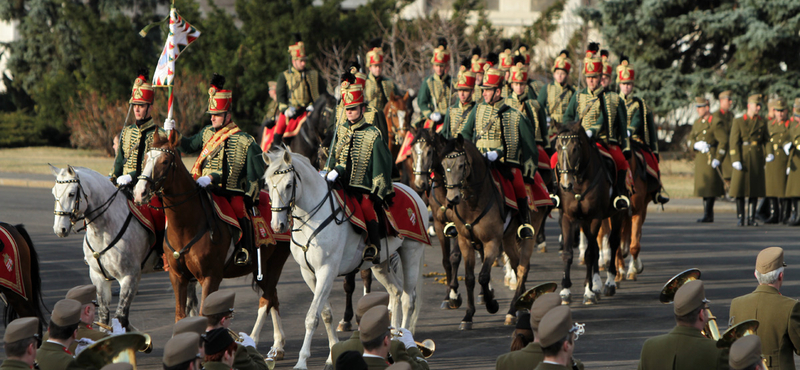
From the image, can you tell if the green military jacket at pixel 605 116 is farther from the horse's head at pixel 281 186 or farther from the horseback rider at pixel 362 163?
the horse's head at pixel 281 186

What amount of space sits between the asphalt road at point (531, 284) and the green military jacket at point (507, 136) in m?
1.92

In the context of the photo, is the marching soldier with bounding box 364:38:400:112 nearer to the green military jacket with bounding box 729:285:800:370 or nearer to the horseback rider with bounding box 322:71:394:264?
the horseback rider with bounding box 322:71:394:264

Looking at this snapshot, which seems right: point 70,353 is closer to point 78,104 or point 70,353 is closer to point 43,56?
point 78,104

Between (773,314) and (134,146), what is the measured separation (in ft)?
21.0

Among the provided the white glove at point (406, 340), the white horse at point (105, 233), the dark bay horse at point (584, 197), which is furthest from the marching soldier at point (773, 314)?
the white horse at point (105, 233)

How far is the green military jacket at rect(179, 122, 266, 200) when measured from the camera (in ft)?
30.3

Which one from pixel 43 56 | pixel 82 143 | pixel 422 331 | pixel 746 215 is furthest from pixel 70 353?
pixel 43 56

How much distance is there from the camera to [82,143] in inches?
1473

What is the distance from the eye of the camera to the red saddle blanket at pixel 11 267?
25.8ft

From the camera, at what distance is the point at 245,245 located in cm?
912

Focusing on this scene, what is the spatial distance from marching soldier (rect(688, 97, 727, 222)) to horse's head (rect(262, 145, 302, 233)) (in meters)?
14.2

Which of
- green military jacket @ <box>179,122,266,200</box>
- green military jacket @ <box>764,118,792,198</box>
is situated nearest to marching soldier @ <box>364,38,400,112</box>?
green military jacket @ <box>179,122,266,200</box>

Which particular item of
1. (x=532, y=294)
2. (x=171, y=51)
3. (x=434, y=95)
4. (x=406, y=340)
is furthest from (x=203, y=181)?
(x=434, y=95)

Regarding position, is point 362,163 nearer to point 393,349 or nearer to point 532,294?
point 393,349
